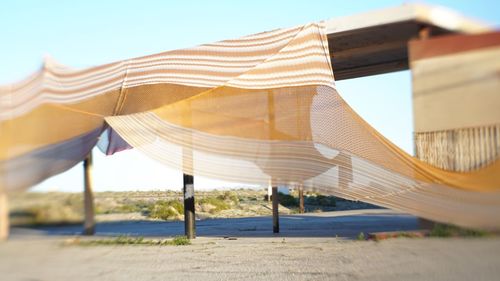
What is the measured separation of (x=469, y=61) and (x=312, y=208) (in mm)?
23563

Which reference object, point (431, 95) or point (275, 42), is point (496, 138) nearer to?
point (431, 95)

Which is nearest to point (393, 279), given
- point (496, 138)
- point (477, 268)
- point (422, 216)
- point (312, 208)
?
point (422, 216)

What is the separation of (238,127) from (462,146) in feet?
6.23

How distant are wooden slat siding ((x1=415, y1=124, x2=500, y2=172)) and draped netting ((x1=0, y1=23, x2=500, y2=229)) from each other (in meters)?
0.03

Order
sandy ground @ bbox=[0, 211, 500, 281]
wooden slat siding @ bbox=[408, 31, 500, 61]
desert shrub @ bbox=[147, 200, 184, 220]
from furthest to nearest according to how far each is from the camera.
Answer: desert shrub @ bbox=[147, 200, 184, 220] → sandy ground @ bbox=[0, 211, 500, 281] → wooden slat siding @ bbox=[408, 31, 500, 61]

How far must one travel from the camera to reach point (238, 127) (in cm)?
309

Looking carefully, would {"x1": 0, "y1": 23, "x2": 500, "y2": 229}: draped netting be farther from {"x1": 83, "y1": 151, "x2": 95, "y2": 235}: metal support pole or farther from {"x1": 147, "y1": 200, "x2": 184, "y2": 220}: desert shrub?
{"x1": 147, "y1": 200, "x2": 184, "y2": 220}: desert shrub

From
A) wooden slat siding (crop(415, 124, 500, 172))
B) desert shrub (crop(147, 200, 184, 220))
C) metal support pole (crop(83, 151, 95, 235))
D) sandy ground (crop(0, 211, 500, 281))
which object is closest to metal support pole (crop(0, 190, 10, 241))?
sandy ground (crop(0, 211, 500, 281))

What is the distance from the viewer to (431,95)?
→ 1259 mm

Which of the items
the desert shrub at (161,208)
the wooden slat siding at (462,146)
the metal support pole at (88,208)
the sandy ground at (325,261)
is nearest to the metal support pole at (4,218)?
the sandy ground at (325,261)

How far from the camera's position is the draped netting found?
5.55ft

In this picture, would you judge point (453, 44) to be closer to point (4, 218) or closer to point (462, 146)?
point (462, 146)

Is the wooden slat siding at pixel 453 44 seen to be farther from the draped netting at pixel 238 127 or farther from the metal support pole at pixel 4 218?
the metal support pole at pixel 4 218

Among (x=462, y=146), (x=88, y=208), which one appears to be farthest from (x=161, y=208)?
(x=462, y=146)
